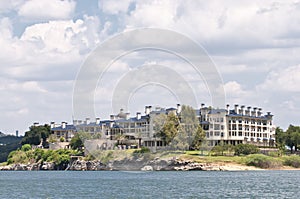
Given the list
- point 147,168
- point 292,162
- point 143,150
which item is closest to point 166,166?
point 147,168

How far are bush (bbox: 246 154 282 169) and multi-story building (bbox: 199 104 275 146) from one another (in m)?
18.8

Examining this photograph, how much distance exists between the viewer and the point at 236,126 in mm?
179500

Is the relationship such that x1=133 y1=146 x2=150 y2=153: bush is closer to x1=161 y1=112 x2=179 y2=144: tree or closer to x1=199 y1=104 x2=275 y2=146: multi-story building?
x1=161 y1=112 x2=179 y2=144: tree

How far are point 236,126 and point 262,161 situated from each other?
75.8 feet

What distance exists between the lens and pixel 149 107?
190 m

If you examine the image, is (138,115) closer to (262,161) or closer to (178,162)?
(178,162)

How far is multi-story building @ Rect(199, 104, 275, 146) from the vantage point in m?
176

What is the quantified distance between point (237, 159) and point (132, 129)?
4517cm

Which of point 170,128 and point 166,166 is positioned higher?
point 170,128

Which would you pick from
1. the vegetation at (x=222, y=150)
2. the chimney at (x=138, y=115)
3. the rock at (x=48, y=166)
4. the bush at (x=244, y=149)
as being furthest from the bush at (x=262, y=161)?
the rock at (x=48, y=166)

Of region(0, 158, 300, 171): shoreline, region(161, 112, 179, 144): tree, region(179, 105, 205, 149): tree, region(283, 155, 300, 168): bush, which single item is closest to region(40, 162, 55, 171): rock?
region(0, 158, 300, 171): shoreline

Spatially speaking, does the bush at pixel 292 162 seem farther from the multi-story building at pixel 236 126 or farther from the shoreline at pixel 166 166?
the multi-story building at pixel 236 126

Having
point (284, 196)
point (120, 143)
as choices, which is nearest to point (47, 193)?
point (284, 196)

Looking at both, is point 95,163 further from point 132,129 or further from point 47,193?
point 47,193
